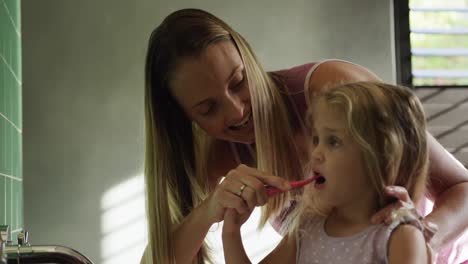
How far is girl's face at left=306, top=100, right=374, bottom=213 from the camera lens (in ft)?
3.55

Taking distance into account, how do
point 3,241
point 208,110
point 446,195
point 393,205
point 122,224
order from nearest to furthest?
point 3,241 → point 393,205 → point 446,195 → point 208,110 → point 122,224

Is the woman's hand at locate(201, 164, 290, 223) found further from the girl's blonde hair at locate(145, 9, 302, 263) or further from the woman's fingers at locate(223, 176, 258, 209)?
the girl's blonde hair at locate(145, 9, 302, 263)

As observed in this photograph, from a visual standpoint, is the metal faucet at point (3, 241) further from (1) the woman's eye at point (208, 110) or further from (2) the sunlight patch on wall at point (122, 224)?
(2) the sunlight patch on wall at point (122, 224)

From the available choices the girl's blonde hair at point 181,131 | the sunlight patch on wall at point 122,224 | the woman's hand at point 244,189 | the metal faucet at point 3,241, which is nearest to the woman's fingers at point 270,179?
the woman's hand at point 244,189

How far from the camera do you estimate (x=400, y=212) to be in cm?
105

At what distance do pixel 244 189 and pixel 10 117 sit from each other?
71cm

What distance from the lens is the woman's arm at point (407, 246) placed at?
102cm

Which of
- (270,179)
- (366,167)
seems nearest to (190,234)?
(270,179)

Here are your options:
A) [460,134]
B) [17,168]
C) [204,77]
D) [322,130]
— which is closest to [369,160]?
[322,130]

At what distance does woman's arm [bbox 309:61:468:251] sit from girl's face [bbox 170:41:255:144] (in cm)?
14

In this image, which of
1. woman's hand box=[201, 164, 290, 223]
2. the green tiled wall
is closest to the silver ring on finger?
woman's hand box=[201, 164, 290, 223]

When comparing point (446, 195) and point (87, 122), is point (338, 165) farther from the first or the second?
point (87, 122)

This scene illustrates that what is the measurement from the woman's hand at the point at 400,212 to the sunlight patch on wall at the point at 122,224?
237 centimetres

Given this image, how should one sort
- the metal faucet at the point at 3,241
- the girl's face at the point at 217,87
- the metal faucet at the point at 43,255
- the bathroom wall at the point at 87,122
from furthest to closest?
1. the bathroom wall at the point at 87,122
2. the girl's face at the point at 217,87
3. the metal faucet at the point at 43,255
4. the metal faucet at the point at 3,241
